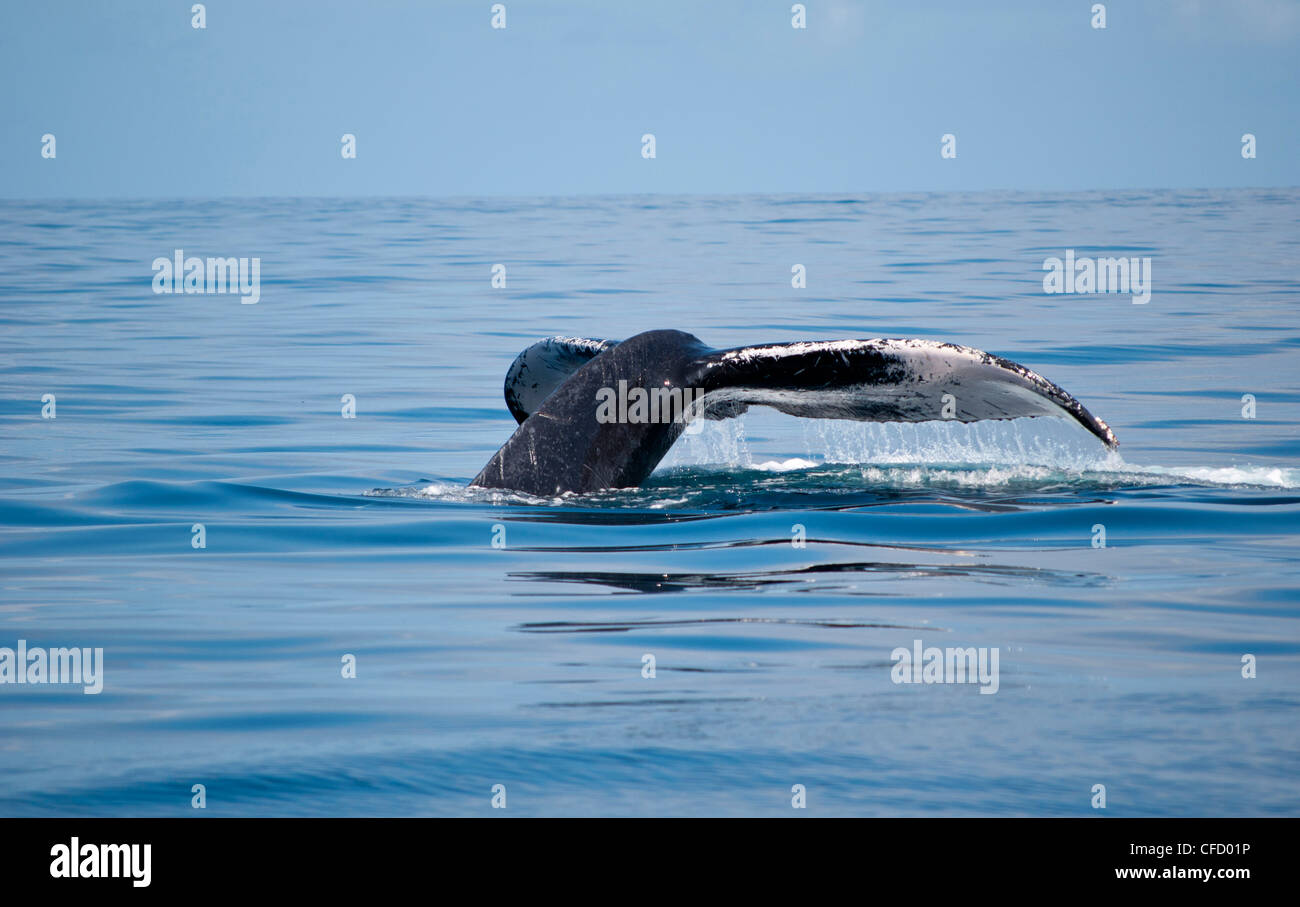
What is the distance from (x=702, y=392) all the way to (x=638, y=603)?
1600 millimetres

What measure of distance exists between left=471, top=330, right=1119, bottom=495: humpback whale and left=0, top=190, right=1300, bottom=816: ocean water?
32 centimetres

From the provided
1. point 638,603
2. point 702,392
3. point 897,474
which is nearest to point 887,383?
point 702,392

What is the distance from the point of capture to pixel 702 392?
865 centimetres

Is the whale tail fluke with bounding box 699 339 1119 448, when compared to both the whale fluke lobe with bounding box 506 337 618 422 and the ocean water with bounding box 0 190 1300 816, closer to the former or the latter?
the ocean water with bounding box 0 190 1300 816

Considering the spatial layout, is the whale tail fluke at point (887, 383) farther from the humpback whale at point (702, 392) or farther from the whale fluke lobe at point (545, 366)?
the whale fluke lobe at point (545, 366)

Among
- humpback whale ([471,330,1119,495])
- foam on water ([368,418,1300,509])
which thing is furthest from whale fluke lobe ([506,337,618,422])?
foam on water ([368,418,1300,509])

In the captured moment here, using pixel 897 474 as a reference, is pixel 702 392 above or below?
above

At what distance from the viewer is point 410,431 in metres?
15.0

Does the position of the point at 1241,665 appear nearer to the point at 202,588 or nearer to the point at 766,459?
the point at 202,588

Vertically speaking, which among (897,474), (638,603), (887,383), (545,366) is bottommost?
(638,603)

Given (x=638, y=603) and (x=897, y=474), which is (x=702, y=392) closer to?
(x=638, y=603)

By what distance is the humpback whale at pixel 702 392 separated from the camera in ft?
26.7
